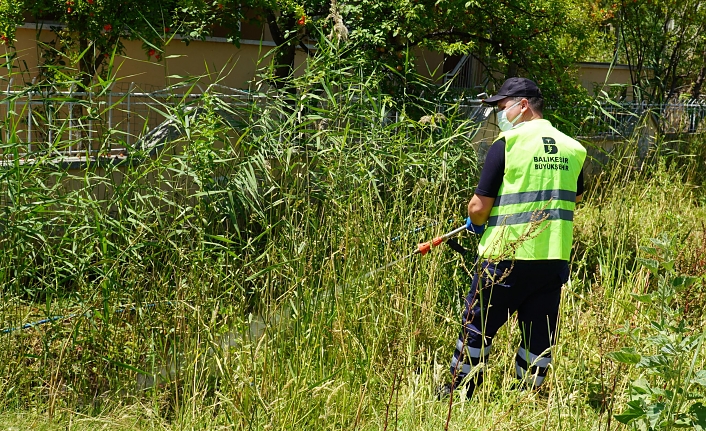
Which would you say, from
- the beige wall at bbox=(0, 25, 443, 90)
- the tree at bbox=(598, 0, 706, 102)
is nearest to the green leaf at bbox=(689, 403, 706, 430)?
the beige wall at bbox=(0, 25, 443, 90)

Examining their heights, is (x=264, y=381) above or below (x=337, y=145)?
below

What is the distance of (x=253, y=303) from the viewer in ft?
13.8

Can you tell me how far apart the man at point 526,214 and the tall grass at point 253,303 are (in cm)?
19

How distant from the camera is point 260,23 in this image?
8.52 metres

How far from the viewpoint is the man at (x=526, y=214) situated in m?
3.92

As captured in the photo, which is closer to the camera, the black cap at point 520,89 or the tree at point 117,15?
the black cap at point 520,89

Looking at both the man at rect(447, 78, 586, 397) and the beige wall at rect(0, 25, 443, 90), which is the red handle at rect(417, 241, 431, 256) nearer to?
the man at rect(447, 78, 586, 397)

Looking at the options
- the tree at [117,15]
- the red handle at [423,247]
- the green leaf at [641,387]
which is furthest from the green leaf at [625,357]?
the tree at [117,15]

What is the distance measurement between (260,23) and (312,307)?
18.2 ft

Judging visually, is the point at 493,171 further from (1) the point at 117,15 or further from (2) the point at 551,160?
(1) the point at 117,15

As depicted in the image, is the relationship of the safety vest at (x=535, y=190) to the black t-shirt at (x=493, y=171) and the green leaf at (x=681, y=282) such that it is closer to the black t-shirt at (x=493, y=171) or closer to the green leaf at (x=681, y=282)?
the black t-shirt at (x=493, y=171)

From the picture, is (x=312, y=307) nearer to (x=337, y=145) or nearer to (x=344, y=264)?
(x=344, y=264)

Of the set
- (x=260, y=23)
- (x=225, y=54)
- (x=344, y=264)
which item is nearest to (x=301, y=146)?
(x=344, y=264)

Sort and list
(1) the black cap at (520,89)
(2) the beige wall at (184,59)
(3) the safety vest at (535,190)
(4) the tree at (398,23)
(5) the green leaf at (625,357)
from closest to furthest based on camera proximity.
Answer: (5) the green leaf at (625,357) → (3) the safety vest at (535,190) → (1) the black cap at (520,89) → (4) the tree at (398,23) → (2) the beige wall at (184,59)
